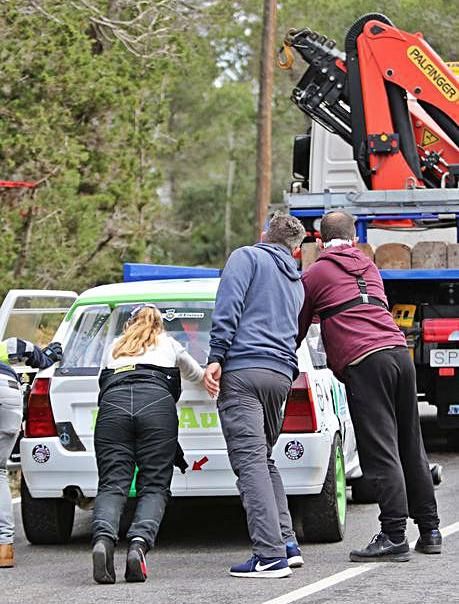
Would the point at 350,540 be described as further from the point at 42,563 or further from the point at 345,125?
the point at 345,125

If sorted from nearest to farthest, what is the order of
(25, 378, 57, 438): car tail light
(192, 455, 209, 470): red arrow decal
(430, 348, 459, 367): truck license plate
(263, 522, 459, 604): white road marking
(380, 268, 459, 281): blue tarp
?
1. (263, 522, 459, 604): white road marking
2. (192, 455, 209, 470): red arrow decal
3. (25, 378, 57, 438): car tail light
4. (380, 268, 459, 281): blue tarp
5. (430, 348, 459, 367): truck license plate

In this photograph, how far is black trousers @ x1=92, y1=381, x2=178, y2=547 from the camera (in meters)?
7.52

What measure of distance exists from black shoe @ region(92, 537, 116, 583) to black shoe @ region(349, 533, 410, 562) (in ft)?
4.47

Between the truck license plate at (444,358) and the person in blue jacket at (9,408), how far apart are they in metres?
4.90

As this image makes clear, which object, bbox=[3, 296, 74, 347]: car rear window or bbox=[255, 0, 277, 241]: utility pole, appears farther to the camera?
bbox=[255, 0, 277, 241]: utility pole

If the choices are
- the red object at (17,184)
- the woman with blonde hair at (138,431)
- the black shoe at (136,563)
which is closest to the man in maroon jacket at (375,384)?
the woman with blonde hair at (138,431)

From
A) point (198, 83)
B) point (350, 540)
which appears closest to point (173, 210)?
point (198, 83)

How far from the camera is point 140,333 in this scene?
776 centimetres

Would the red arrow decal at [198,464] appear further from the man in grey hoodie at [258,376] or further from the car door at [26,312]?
the car door at [26,312]

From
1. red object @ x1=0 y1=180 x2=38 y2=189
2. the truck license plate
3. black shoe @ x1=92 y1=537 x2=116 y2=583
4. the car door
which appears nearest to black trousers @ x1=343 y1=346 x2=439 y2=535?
black shoe @ x1=92 y1=537 x2=116 y2=583

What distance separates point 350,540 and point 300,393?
1.03m

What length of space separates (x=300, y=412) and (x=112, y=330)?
4.19 feet

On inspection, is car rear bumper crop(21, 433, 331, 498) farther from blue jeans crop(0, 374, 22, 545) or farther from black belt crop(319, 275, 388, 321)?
black belt crop(319, 275, 388, 321)

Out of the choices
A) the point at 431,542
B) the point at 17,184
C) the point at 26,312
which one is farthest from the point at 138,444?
the point at 17,184
